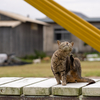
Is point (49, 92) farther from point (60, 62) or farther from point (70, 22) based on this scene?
point (70, 22)

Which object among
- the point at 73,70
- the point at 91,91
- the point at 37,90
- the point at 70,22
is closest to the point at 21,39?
the point at 73,70

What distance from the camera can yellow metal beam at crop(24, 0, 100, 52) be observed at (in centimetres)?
383

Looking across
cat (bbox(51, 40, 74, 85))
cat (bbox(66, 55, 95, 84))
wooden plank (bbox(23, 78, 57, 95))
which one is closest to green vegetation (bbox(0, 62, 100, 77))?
cat (bbox(66, 55, 95, 84))

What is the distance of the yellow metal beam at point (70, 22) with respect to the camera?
12.6 feet

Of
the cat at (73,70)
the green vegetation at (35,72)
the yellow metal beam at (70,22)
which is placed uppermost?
the yellow metal beam at (70,22)

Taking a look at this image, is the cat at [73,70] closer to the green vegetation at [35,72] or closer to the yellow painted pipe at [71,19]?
the yellow painted pipe at [71,19]

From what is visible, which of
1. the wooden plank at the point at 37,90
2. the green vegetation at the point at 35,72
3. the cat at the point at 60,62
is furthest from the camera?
the green vegetation at the point at 35,72

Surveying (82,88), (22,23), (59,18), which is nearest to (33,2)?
(59,18)

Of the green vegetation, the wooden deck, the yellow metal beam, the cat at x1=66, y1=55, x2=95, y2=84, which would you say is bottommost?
the green vegetation

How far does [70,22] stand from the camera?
154 inches

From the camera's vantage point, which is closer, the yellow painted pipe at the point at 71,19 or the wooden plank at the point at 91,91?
the wooden plank at the point at 91,91

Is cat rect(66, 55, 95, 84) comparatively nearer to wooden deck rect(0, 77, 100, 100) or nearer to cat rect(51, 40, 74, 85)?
cat rect(51, 40, 74, 85)

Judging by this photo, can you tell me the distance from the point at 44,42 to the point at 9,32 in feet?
21.1

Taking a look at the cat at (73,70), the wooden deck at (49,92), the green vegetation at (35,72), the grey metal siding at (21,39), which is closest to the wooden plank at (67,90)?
the wooden deck at (49,92)
